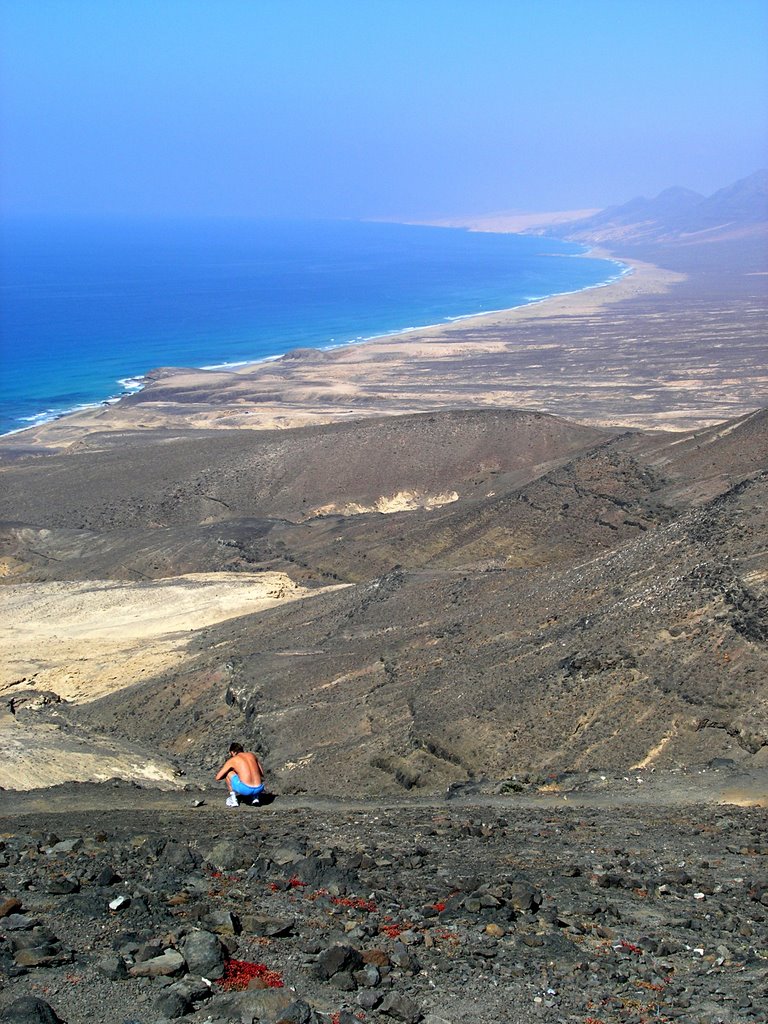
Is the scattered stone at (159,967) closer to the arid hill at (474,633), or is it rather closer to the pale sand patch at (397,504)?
the arid hill at (474,633)

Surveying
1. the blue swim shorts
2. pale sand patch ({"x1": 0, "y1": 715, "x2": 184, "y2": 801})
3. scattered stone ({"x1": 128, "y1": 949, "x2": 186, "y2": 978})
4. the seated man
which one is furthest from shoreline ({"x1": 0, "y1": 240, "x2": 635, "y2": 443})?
scattered stone ({"x1": 128, "y1": 949, "x2": 186, "y2": 978})

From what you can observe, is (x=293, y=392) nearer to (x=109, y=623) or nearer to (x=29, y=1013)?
(x=109, y=623)

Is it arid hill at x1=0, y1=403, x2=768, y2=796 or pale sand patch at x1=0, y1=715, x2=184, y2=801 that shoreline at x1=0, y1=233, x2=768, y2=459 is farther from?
pale sand patch at x1=0, y1=715, x2=184, y2=801

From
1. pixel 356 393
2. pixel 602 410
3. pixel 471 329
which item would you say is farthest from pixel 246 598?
pixel 471 329

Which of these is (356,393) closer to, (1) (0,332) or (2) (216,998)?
(1) (0,332)

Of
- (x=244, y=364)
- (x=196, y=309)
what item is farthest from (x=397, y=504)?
(x=196, y=309)

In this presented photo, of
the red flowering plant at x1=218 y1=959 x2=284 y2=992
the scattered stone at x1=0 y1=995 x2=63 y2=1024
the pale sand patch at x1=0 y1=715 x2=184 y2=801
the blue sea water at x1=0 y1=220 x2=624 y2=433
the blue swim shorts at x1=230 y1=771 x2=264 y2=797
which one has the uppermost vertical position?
the blue sea water at x1=0 y1=220 x2=624 y2=433
